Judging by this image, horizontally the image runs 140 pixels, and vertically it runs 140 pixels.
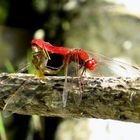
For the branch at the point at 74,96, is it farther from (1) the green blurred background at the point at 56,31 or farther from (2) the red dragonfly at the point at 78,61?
(1) the green blurred background at the point at 56,31

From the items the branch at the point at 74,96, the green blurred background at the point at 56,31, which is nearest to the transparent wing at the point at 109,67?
the branch at the point at 74,96

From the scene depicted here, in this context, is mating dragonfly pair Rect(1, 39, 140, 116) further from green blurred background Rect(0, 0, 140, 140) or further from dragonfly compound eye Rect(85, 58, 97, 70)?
green blurred background Rect(0, 0, 140, 140)

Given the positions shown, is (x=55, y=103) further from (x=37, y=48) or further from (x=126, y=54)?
(x=126, y=54)

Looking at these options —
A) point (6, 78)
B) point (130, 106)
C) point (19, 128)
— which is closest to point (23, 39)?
point (19, 128)

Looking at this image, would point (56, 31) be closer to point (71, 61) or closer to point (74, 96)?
point (71, 61)

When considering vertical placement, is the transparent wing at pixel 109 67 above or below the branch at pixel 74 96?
above
